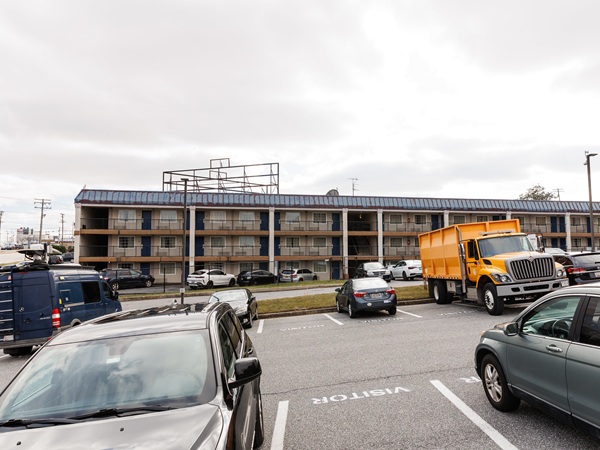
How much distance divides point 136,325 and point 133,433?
132 cm

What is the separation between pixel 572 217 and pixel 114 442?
199 feet

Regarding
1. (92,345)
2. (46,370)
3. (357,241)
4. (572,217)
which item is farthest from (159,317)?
(572,217)

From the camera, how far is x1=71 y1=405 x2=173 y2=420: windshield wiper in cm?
265

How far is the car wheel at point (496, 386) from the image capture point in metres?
4.55

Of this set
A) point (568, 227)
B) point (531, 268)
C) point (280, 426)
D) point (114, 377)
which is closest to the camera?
point (114, 377)

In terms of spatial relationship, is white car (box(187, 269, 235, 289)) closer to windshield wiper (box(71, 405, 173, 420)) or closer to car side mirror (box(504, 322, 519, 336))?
car side mirror (box(504, 322, 519, 336))

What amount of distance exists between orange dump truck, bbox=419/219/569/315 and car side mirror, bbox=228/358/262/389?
35.9ft

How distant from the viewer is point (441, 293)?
1608cm

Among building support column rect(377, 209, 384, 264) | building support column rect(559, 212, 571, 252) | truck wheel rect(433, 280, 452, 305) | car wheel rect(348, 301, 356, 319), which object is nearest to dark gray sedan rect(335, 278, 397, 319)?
car wheel rect(348, 301, 356, 319)

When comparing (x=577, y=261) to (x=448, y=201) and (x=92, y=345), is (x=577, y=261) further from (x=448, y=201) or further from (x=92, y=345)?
(x=448, y=201)

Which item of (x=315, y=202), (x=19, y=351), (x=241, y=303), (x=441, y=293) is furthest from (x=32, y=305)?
(x=315, y=202)

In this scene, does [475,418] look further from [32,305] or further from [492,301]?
[32,305]

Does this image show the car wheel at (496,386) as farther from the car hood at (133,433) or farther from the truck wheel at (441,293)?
the truck wheel at (441,293)

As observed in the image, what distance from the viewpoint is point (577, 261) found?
14141 millimetres
